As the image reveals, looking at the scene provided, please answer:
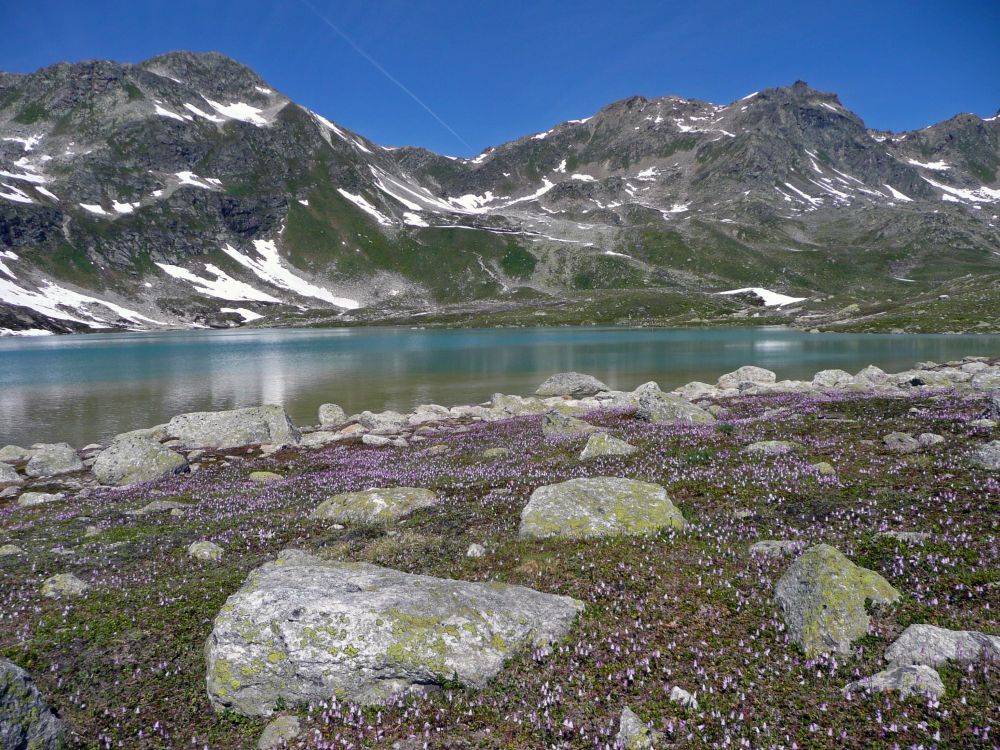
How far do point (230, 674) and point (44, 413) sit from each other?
200ft

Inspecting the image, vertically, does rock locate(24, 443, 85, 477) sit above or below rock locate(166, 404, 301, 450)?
below

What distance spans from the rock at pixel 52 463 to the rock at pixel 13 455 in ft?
15.7

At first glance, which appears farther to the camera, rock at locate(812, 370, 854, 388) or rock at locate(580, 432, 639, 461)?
rock at locate(812, 370, 854, 388)

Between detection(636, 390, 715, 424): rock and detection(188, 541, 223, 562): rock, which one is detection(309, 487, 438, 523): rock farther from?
detection(636, 390, 715, 424): rock

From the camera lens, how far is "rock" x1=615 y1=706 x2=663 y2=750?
5.36 meters

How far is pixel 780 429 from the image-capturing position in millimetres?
18641

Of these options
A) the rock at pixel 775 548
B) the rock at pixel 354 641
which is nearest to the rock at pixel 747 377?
the rock at pixel 775 548

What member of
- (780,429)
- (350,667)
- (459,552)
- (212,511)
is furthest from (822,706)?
(212,511)

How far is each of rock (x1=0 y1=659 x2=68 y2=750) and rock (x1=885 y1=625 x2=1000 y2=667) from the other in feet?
32.3

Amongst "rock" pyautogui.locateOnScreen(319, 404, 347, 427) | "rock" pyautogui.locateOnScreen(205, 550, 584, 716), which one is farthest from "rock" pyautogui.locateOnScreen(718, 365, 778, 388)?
"rock" pyautogui.locateOnScreen(205, 550, 584, 716)

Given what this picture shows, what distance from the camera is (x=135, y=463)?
23.6 meters

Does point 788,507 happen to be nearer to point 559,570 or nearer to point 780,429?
point 559,570

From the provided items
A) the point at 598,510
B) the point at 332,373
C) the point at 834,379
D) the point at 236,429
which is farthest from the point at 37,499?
the point at 332,373

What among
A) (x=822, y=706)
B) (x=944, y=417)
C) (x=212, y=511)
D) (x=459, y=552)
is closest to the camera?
(x=822, y=706)
